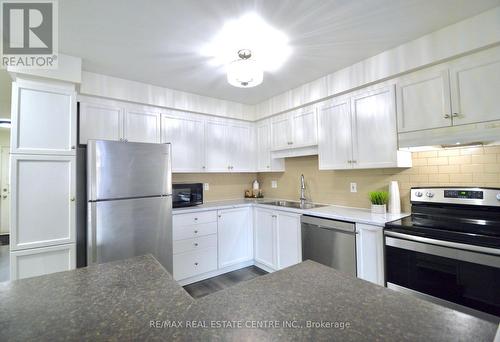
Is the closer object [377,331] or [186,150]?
[377,331]

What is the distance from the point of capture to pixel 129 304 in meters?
0.76

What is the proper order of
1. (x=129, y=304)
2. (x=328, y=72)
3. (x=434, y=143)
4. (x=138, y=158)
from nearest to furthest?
1. (x=129, y=304)
2. (x=434, y=143)
3. (x=138, y=158)
4. (x=328, y=72)

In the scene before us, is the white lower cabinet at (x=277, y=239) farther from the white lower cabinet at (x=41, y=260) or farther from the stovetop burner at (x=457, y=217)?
the white lower cabinet at (x=41, y=260)

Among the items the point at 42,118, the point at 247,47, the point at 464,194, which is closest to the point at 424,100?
the point at 464,194

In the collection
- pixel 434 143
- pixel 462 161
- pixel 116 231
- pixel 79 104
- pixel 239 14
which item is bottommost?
pixel 116 231

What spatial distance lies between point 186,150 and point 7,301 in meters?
2.45

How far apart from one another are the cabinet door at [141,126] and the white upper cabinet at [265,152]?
5.09 ft

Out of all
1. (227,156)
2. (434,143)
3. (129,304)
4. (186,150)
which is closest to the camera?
(129,304)

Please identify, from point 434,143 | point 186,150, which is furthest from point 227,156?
point 434,143

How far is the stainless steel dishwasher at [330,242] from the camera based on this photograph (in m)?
2.15

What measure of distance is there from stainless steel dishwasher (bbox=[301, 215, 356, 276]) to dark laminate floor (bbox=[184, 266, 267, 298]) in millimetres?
898

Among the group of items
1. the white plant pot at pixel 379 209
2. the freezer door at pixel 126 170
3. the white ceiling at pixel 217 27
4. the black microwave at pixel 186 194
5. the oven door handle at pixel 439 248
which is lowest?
the oven door handle at pixel 439 248

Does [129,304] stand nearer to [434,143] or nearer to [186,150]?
[434,143]

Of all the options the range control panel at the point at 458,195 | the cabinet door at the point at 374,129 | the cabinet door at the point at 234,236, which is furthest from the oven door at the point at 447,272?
the cabinet door at the point at 234,236
